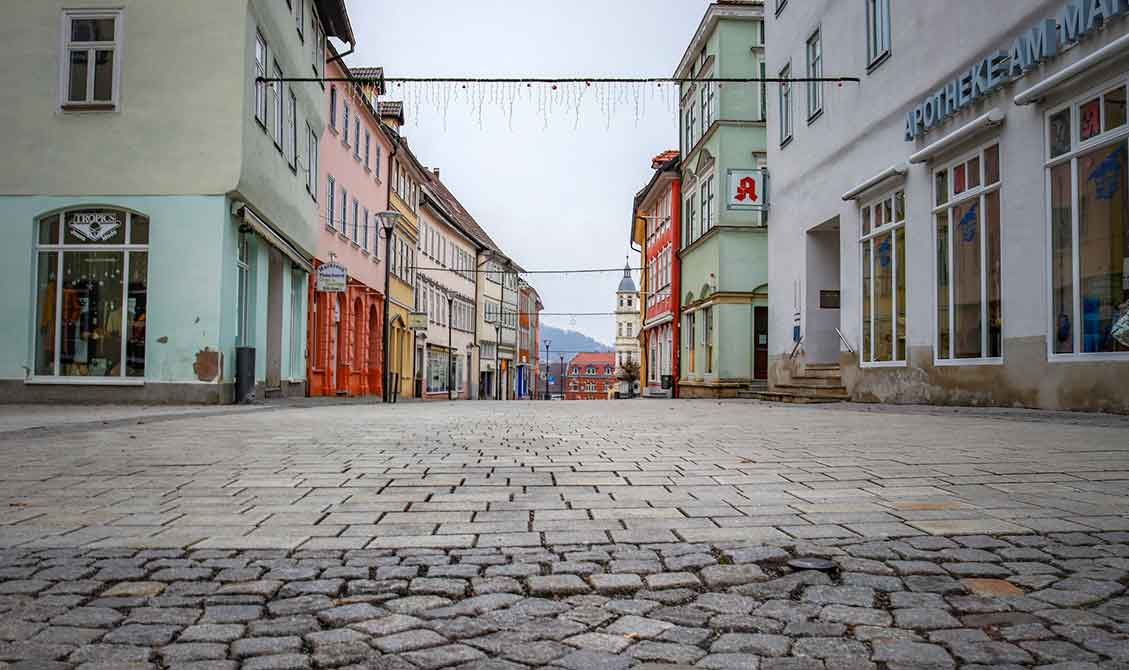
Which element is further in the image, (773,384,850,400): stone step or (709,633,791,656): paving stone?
(773,384,850,400): stone step

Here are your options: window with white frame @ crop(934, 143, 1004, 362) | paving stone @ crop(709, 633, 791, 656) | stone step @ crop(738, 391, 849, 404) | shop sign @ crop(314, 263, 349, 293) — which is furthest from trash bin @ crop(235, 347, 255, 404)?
paving stone @ crop(709, 633, 791, 656)

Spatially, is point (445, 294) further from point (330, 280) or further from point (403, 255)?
point (330, 280)

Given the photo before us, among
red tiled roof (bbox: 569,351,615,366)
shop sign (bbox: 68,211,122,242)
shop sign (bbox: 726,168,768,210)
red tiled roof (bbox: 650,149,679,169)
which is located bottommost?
red tiled roof (bbox: 569,351,615,366)

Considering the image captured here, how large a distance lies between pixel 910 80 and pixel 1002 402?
5.66m

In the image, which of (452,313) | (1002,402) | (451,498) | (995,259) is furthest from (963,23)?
(452,313)

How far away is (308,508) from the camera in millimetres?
A: 4316

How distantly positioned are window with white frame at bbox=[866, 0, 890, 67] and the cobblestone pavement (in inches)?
433

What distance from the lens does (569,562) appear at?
3.17m

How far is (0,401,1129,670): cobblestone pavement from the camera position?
91.1 inches

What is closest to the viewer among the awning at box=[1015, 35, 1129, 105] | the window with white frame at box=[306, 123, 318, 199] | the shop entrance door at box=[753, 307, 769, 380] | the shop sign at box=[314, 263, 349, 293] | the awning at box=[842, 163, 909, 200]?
the awning at box=[1015, 35, 1129, 105]

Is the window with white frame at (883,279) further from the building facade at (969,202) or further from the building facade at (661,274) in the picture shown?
the building facade at (661,274)

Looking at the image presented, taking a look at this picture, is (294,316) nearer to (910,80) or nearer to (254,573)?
(910,80)

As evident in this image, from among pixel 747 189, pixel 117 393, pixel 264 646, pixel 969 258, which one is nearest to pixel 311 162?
pixel 117 393

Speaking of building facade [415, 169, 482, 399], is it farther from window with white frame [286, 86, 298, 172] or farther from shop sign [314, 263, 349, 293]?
window with white frame [286, 86, 298, 172]
